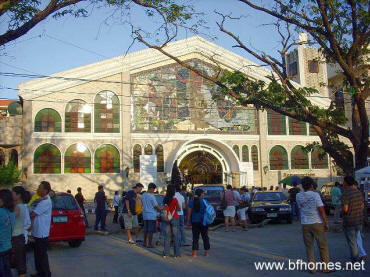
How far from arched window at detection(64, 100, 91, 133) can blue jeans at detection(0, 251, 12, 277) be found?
2499 cm

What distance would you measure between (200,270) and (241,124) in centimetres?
2597

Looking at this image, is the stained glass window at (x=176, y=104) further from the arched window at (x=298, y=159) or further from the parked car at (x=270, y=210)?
the parked car at (x=270, y=210)

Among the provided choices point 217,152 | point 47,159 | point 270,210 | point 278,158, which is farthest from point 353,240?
point 278,158

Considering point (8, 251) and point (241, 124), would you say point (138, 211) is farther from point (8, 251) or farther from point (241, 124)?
point (241, 124)

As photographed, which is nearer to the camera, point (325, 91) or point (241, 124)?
point (241, 124)

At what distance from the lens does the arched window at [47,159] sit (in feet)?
98.1

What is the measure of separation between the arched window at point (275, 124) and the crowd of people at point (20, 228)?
2827cm

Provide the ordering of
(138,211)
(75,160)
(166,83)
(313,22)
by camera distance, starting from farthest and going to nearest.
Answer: (166,83) → (75,160) → (138,211) → (313,22)

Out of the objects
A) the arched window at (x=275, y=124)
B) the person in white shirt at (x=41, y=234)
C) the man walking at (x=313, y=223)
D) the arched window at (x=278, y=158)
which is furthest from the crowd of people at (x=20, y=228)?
the arched window at (x=275, y=124)

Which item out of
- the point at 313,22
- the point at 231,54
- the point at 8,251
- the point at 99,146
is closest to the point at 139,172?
the point at 99,146

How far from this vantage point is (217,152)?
3359cm

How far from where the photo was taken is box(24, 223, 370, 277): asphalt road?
29.4 feet

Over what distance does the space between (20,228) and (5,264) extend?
1.20 m

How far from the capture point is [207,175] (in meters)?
33.5
